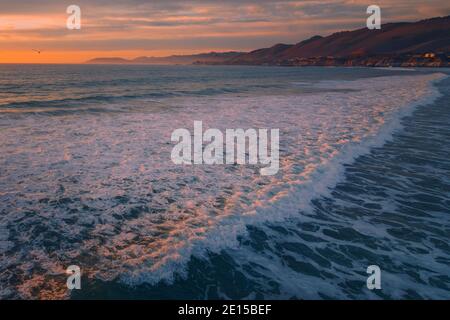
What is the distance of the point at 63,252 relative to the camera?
5.89 meters

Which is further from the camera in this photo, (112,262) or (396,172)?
(396,172)

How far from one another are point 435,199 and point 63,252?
8081 millimetres

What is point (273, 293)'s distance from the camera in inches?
199

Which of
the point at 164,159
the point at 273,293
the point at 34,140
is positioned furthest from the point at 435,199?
the point at 34,140

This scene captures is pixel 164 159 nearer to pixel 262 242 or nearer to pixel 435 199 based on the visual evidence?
pixel 262 242

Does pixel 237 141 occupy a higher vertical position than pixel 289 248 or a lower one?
higher

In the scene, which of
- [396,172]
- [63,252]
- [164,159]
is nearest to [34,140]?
[164,159]

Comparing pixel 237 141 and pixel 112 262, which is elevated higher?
pixel 237 141

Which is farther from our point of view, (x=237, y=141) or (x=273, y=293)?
(x=237, y=141)
